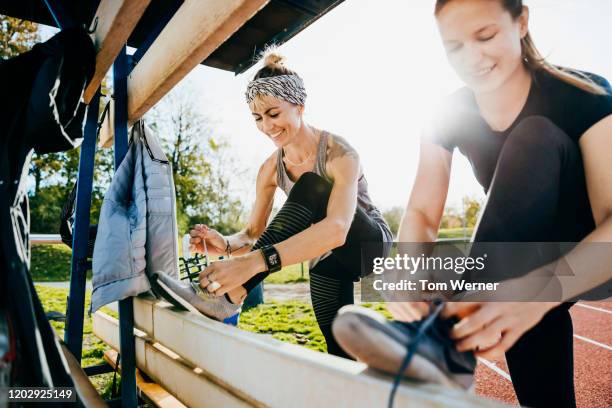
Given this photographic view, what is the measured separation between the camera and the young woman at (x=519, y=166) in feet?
2.76

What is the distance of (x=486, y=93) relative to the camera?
1.29 meters

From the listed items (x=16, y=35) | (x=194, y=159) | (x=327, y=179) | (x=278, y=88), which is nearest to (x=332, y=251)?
(x=327, y=179)

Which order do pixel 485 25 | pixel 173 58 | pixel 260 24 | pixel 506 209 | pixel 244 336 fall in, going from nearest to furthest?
pixel 506 209 → pixel 244 336 → pixel 485 25 → pixel 173 58 → pixel 260 24

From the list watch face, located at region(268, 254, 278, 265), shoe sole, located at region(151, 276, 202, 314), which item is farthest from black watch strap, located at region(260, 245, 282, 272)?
shoe sole, located at region(151, 276, 202, 314)

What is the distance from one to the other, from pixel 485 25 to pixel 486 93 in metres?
0.23

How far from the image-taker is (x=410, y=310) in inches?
33.1

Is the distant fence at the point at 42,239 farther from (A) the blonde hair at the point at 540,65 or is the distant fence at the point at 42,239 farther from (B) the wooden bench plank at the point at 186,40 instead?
(A) the blonde hair at the point at 540,65

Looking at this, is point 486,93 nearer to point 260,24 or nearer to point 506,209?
point 506,209

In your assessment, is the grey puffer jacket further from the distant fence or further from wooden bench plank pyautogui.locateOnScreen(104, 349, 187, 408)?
the distant fence

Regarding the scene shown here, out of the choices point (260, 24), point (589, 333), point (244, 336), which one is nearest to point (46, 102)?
point (244, 336)

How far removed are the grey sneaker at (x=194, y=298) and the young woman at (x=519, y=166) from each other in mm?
777

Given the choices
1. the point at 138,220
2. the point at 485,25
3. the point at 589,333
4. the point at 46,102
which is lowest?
the point at 589,333

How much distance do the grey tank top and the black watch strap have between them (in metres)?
0.52

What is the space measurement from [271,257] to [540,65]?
121cm
